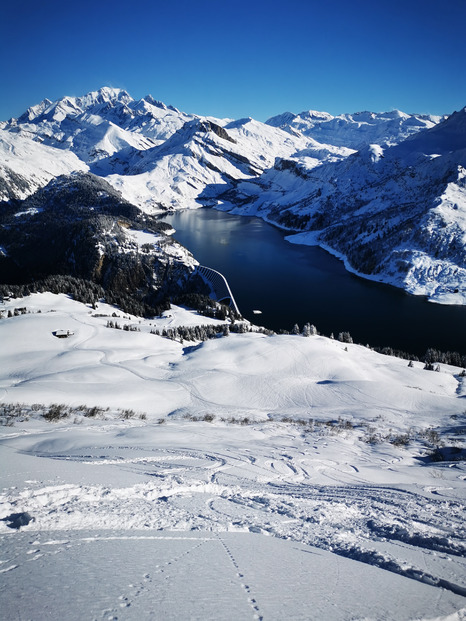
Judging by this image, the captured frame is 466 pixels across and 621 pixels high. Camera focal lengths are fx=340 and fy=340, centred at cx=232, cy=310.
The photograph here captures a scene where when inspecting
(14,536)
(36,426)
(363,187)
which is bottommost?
(36,426)

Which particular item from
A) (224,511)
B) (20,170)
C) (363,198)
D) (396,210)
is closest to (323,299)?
(396,210)

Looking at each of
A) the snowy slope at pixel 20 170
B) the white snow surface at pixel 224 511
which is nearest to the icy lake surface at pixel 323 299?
the white snow surface at pixel 224 511

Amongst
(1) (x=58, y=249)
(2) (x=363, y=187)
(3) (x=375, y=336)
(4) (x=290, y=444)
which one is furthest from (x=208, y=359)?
(2) (x=363, y=187)

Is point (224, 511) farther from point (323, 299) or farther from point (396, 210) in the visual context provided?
point (396, 210)

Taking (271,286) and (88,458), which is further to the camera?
(271,286)

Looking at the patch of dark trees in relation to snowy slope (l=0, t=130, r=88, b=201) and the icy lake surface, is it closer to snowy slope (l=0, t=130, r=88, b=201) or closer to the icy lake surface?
the icy lake surface

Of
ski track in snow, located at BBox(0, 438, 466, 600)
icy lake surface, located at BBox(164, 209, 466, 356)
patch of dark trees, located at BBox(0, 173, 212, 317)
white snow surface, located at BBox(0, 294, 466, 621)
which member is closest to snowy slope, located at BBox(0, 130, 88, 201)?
patch of dark trees, located at BBox(0, 173, 212, 317)

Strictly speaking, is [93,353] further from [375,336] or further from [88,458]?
[375,336]
